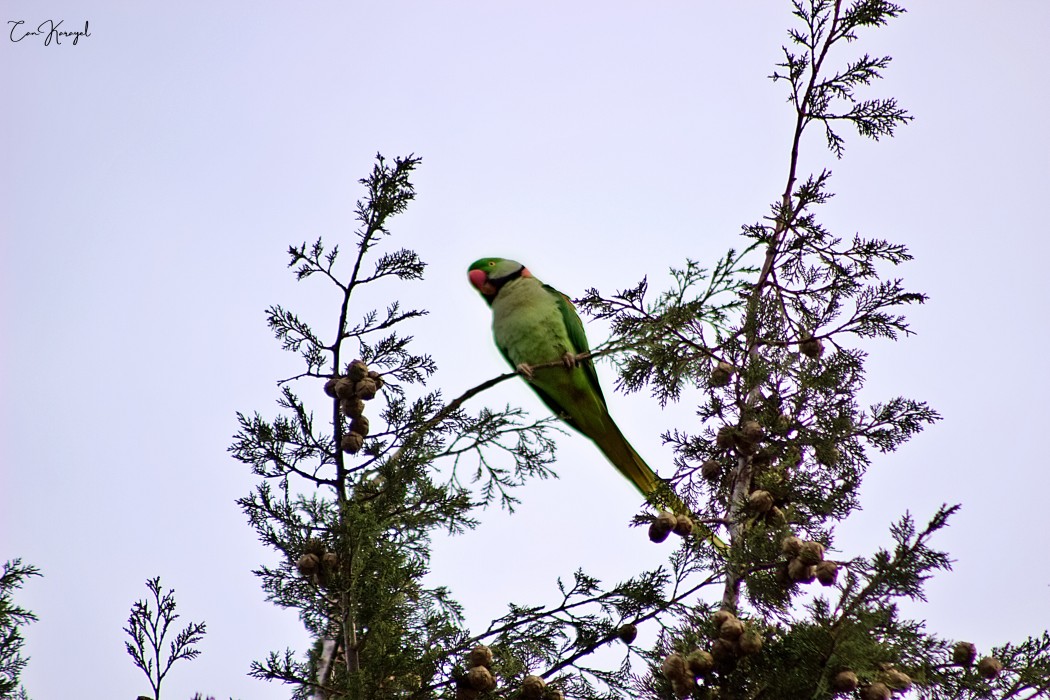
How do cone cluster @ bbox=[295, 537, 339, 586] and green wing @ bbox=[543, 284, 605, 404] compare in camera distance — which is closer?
cone cluster @ bbox=[295, 537, 339, 586]

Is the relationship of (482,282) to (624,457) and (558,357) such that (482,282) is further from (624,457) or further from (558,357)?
(624,457)

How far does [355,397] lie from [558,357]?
1.92m

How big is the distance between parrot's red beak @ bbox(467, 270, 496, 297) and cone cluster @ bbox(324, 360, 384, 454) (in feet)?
8.37

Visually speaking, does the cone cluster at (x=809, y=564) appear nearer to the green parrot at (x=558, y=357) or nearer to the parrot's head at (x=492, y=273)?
the green parrot at (x=558, y=357)

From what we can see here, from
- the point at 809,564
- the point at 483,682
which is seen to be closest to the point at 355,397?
the point at 483,682

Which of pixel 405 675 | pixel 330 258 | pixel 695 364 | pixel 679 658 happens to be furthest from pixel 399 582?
pixel 695 364

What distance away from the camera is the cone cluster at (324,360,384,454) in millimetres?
3090

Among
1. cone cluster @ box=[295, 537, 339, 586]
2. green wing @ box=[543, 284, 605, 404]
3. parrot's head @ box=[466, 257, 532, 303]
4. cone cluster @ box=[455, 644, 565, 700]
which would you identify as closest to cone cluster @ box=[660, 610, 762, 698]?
cone cluster @ box=[455, 644, 565, 700]

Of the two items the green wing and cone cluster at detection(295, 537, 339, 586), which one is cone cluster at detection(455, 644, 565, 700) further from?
the green wing

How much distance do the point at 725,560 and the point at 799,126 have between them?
5.73 ft

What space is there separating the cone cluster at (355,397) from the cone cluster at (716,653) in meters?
1.22

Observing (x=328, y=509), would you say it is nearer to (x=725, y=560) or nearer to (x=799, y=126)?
(x=725, y=560)

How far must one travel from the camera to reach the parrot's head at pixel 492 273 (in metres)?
5.66

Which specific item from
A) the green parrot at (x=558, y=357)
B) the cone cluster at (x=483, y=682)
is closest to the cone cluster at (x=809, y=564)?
the cone cluster at (x=483, y=682)
